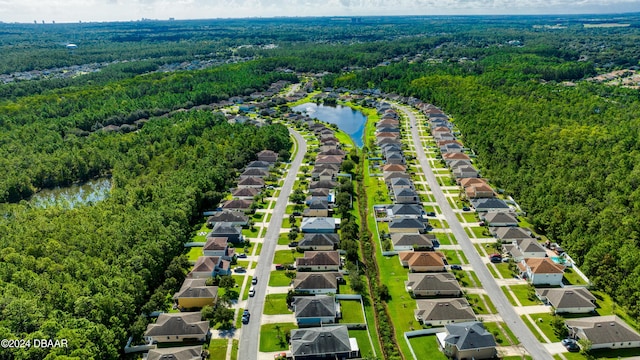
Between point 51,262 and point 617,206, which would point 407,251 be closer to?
point 617,206

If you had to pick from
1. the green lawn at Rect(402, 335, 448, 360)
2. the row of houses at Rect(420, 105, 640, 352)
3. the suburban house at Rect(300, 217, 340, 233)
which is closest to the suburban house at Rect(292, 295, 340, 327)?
the green lawn at Rect(402, 335, 448, 360)

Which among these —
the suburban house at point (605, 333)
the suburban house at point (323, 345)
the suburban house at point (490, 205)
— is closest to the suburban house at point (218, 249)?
the suburban house at point (323, 345)

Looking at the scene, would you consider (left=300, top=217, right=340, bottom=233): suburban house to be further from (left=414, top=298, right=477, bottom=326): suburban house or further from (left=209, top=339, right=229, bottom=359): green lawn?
(left=209, top=339, right=229, bottom=359): green lawn

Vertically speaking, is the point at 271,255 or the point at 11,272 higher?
the point at 11,272

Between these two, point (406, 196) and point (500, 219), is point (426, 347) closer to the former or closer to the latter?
point (500, 219)

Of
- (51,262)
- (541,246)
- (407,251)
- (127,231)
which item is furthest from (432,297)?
(51,262)

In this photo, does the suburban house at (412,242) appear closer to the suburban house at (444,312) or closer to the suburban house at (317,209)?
the suburban house at (444,312)
